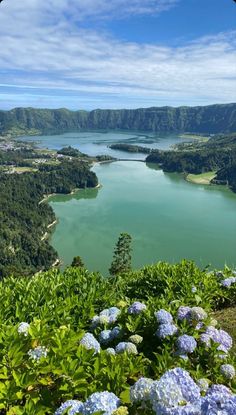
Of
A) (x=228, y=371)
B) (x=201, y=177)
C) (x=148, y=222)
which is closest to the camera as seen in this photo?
(x=228, y=371)

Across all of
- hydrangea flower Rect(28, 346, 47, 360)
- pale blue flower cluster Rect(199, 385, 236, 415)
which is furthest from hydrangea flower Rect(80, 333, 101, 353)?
pale blue flower cluster Rect(199, 385, 236, 415)

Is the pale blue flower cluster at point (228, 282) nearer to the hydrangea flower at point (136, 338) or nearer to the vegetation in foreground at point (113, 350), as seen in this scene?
the vegetation in foreground at point (113, 350)

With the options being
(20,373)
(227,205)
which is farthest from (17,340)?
(227,205)

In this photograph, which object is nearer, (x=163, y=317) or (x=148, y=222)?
(x=163, y=317)

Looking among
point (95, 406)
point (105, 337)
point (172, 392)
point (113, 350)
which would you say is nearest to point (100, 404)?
point (95, 406)

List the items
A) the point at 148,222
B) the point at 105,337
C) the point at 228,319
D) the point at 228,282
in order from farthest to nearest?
1. the point at 148,222
2. the point at 228,282
3. the point at 228,319
4. the point at 105,337

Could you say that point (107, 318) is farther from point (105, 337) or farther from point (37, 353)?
point (37, 353)

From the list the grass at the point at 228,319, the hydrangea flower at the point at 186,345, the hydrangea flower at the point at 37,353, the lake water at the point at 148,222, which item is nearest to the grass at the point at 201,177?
the lake water at the point at 148,222
